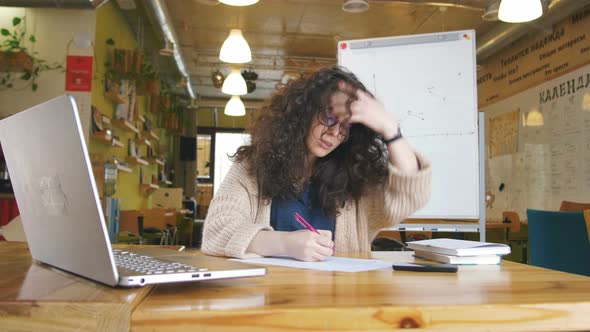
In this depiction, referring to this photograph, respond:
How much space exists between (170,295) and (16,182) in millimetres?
435

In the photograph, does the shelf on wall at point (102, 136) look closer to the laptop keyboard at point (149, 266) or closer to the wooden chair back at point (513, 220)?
the wooden chair back at point (513, 220)

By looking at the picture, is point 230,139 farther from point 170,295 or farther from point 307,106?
point 170,295

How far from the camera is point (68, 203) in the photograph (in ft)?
2.27

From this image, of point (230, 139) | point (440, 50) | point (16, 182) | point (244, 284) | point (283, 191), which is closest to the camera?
point (244, 284)

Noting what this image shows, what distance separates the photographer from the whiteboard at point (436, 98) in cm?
271

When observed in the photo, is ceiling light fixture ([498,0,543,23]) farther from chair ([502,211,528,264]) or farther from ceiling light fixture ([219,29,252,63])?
chair ([502,211,528,264])

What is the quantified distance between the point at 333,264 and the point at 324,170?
61 cm

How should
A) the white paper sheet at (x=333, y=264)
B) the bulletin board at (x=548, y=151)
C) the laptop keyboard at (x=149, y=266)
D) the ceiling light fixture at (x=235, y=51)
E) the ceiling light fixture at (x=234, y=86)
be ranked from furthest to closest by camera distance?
the ceiling light fixture at (x=234, y=86), the bulletin board at (x=548, y=151), the ceiling light fixture at (x=235, y=51), the white paper sheet at (x=333, y=264), the laptop keyboard at (x=149, y=266)

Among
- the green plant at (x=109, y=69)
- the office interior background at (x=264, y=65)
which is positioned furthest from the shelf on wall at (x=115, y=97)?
the green plant at (x=109, y=69)

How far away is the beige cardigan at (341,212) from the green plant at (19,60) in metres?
4.55

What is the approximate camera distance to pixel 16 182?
0.93m

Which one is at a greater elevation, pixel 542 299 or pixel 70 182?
pixel 70 182

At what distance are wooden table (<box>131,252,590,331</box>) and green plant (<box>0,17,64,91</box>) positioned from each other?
209 inches

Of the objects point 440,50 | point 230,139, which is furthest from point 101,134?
point 230,139
